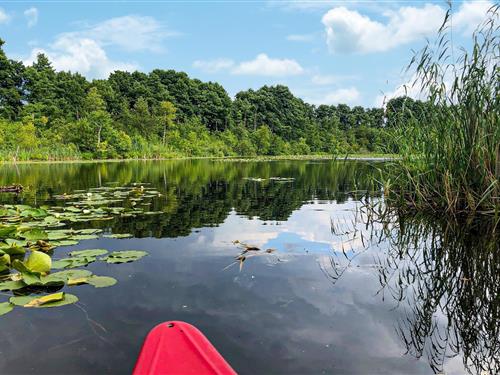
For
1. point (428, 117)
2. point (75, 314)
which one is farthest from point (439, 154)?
point (75, 314)

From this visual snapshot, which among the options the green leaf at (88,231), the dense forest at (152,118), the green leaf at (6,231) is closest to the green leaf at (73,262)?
the green leaf at (6,231)

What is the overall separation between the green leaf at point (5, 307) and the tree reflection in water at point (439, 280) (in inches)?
103

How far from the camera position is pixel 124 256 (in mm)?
3984

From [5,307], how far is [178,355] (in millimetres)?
1615

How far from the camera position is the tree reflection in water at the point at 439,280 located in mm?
2318

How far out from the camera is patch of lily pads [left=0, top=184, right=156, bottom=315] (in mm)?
3066

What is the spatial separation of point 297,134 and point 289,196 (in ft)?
173

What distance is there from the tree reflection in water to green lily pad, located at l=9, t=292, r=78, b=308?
88.9 inches

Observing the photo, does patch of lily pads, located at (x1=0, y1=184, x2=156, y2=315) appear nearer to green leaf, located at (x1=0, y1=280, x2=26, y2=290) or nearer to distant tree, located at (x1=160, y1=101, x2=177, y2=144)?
green leaf, located at (x1=0, y1=280, x2=26, y2=290)

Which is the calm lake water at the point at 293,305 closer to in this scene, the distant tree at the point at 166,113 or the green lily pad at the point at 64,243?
the green lily pad at the point at 64,243

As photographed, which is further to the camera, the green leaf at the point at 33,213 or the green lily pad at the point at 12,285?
the green leaf at the point at 33,213

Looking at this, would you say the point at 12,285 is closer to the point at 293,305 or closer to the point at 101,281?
the point at 101,281

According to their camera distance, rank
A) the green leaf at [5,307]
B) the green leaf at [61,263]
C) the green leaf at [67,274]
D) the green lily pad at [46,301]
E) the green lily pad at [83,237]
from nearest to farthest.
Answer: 1. the green leaf at [5,307]
2. the green lily pad at [46,301]
3. the green leaf at [67,274]
4. the green leaf at [61,263]
5. the green lily pad at [83,237]

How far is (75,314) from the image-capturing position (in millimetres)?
2678
